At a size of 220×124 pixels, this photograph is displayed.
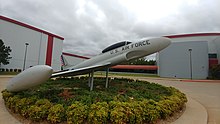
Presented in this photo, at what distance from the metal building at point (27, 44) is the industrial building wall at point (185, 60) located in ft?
89.2

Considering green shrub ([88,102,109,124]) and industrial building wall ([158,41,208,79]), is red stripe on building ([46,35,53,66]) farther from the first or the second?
green shrub ([88,102,109,124])

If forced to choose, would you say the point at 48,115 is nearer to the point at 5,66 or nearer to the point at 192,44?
the point at 5,66

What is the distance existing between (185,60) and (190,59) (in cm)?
288

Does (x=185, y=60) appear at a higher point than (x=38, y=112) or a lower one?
higher

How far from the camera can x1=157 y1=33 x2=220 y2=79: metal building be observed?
1235 inches

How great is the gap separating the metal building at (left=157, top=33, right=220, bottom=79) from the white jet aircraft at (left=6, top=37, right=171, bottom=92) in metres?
27.0

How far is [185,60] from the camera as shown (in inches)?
1280

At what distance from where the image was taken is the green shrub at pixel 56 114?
3976mm

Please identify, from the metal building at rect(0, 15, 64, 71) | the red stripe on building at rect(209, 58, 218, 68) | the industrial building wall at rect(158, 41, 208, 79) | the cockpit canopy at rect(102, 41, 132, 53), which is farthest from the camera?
the red stripe on building at rect(209, 58, 218, 68)

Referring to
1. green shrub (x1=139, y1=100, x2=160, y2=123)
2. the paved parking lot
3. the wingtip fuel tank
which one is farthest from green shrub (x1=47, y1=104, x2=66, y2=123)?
the paved parking lot

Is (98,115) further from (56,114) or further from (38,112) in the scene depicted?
(38,112)

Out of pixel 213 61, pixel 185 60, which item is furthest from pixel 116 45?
pixel 213 61

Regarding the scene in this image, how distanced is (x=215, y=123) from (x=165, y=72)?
31.6m

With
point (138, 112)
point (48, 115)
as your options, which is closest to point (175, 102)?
point (138, 112)
